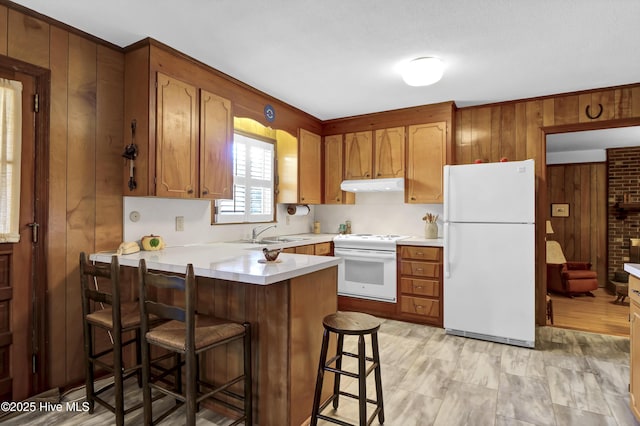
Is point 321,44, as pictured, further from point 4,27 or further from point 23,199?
point 23,199

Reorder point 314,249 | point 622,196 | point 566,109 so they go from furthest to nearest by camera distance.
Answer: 1. point 622,196
2. point 314,249
3. point 566,109

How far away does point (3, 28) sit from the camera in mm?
2072

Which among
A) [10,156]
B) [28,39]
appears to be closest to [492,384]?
[10,156]

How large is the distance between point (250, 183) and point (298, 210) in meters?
0.83

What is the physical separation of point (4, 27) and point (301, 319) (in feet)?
7.91

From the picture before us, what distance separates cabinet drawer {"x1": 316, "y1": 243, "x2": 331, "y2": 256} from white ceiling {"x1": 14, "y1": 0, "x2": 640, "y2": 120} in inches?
68.1

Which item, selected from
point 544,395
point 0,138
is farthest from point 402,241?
point 0,138

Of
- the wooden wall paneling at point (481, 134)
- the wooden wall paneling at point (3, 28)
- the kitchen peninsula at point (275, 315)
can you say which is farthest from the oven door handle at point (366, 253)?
the wooden wall paneling at point (3, 28)

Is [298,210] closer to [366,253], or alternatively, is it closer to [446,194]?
[366,253]

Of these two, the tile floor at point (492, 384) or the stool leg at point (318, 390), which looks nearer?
the stool leg at point (318, 390)

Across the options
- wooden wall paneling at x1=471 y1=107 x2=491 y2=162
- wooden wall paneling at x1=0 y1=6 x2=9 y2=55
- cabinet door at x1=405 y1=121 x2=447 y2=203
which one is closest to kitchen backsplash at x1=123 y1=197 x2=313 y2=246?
wooden wall paneling at x1=0 y1=6 x2=9 y2=55

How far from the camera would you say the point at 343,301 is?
4.29 metres

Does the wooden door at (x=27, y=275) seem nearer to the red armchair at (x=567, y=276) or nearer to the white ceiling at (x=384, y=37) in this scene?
the white ceiling at (x=384, y=37)

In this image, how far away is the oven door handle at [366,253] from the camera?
3922mm
